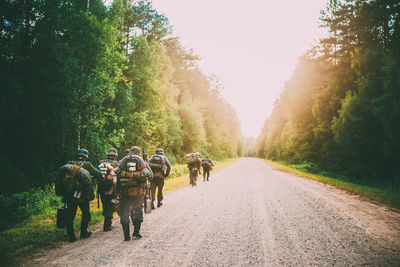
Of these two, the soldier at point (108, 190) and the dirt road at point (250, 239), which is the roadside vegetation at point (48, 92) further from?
the dirt road at point (250, 239)

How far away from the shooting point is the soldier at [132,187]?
5434 millimetres

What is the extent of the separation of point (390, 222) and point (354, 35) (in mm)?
Result: 20703

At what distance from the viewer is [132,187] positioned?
5.45 metres

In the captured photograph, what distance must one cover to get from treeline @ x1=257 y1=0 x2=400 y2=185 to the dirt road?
31.0 feet

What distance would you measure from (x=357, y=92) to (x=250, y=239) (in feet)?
68.7

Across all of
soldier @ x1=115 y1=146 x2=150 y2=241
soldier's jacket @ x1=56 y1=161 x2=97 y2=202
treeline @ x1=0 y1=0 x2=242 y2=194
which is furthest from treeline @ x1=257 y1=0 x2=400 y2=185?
treeline @ x1=0 y1=0 x2=242 y2=194

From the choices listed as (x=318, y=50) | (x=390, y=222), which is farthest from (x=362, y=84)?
(x=390, y=222)

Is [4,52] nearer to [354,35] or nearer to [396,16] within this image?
[396,16]

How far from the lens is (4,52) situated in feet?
34.0

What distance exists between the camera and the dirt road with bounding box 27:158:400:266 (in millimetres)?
4254

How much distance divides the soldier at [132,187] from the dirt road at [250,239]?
1.73 feet

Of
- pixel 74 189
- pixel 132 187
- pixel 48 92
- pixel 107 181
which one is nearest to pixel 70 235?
pixel 74 189

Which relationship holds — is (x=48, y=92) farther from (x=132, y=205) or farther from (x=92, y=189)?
(x=132, y=205)

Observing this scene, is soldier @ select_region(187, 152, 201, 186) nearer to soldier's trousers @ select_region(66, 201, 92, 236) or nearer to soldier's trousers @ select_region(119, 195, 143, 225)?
soldier's trousers @ select_region(119, 195, 143, 225)
